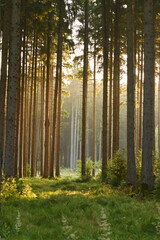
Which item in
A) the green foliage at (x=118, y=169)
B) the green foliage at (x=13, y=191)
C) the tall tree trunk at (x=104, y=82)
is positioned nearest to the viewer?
the green foliage at (x=13, y=191)

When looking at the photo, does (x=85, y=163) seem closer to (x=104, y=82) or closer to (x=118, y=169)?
(x=118, y=169)

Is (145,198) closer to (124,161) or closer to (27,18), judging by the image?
(124,161)

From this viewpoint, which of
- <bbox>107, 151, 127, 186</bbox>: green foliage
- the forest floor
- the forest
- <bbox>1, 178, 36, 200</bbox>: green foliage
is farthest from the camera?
<bbox>107, 151, 127, 186</bbox>: green foliage

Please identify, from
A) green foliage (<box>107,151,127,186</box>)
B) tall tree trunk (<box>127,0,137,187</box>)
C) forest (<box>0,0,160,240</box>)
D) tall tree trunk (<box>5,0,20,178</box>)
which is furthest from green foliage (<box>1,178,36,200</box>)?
green foliage (<box>107,151,127,186</box>)

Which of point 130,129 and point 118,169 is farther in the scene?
point 118,169

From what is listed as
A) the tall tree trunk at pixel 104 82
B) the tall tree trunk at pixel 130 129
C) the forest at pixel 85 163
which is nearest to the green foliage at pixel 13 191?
the forest at pixel 85 163

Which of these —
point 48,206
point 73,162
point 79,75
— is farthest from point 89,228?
point 73,162

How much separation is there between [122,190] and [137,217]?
189 inches

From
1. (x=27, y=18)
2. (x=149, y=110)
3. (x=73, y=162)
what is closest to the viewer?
(x=149, y=110)

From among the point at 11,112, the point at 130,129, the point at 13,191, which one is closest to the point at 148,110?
the point at 130,129

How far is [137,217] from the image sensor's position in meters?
6.00

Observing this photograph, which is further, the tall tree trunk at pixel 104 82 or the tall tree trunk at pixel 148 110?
the tall tree trunk at pixel 104 82

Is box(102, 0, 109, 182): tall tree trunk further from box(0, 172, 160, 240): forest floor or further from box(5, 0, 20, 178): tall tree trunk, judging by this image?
box(0, 172, 160, 240): forest floor

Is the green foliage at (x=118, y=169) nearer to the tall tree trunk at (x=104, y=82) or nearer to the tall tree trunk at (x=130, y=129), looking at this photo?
the tall tree trunk at (x=130, y=129)
